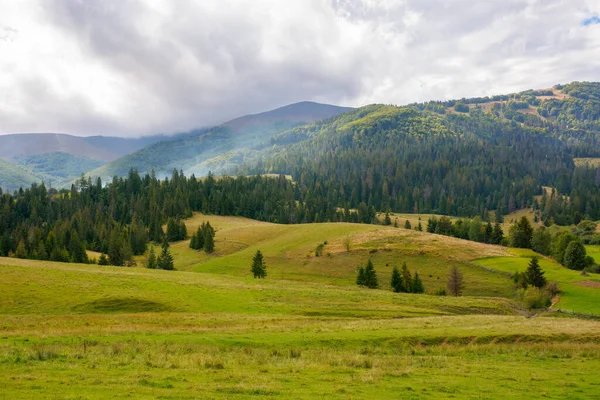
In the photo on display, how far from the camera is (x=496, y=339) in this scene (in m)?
36.3

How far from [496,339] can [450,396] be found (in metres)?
20.3

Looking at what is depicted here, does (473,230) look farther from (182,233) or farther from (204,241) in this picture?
(182,233)

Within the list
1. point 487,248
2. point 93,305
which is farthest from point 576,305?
point 93,305

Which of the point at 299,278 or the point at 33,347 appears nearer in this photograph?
the point at 33,347

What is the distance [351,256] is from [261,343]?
85610 millimetres

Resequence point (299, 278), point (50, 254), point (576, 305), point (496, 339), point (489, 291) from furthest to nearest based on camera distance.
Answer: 1. point (50, 254)
2. point (299, 278)
3. point (489, 291)
4. point (576, 305)
5. point (496, 339)

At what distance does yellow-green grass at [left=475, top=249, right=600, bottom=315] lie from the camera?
7638cm

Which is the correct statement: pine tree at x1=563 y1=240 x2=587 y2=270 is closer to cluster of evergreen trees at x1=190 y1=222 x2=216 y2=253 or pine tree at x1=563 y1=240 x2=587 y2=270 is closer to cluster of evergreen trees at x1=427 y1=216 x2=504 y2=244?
cluster of evergreen trees at x1=427 y1=216 x2=504 y2=244

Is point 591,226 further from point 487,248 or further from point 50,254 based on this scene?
point 50,254

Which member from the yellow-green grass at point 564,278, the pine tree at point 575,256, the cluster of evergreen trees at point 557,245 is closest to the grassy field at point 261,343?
the yellow-green grass at point 564,278

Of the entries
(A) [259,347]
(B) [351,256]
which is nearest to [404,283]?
(B) [351,256]

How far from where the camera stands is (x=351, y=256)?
115 meters

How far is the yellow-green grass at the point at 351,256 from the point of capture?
101 meters

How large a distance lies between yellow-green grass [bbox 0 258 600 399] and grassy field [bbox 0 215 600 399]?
0.36ft
